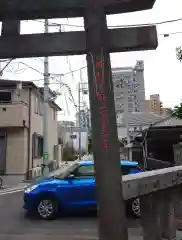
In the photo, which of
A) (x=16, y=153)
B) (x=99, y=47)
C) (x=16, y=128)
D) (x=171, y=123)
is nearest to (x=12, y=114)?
(x=16, y=128)

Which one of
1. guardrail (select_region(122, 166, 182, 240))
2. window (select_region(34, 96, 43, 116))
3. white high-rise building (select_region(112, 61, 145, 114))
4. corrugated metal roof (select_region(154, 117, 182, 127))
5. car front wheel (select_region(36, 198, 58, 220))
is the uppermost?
white high-rise building (select_region(112, 61, 145, 114))

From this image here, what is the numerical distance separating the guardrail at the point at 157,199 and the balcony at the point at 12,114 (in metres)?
17.6

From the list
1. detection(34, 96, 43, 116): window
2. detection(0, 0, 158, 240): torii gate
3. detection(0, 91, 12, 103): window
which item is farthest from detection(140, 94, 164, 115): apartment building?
detection(0, 0, 158, 240): torii gate

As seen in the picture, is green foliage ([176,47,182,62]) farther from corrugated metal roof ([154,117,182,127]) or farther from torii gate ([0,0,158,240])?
corrugated metal roof ([154,117,182,127])

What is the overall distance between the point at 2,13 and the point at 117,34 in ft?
5.93

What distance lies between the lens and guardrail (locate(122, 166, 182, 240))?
15.4 ft

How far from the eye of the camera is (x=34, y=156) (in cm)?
2577

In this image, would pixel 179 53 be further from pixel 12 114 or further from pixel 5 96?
pixel 5 96

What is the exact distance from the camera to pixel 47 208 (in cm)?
1006

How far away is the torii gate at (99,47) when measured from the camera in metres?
4.89

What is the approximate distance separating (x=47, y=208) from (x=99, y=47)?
6.18 metres

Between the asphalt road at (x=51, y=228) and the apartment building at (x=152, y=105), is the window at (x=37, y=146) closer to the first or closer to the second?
the asphalt road at (x=51, y=228)

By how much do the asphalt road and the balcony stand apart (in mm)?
→ 11975

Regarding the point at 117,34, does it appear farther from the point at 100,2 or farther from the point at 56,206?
the point at 56,206
